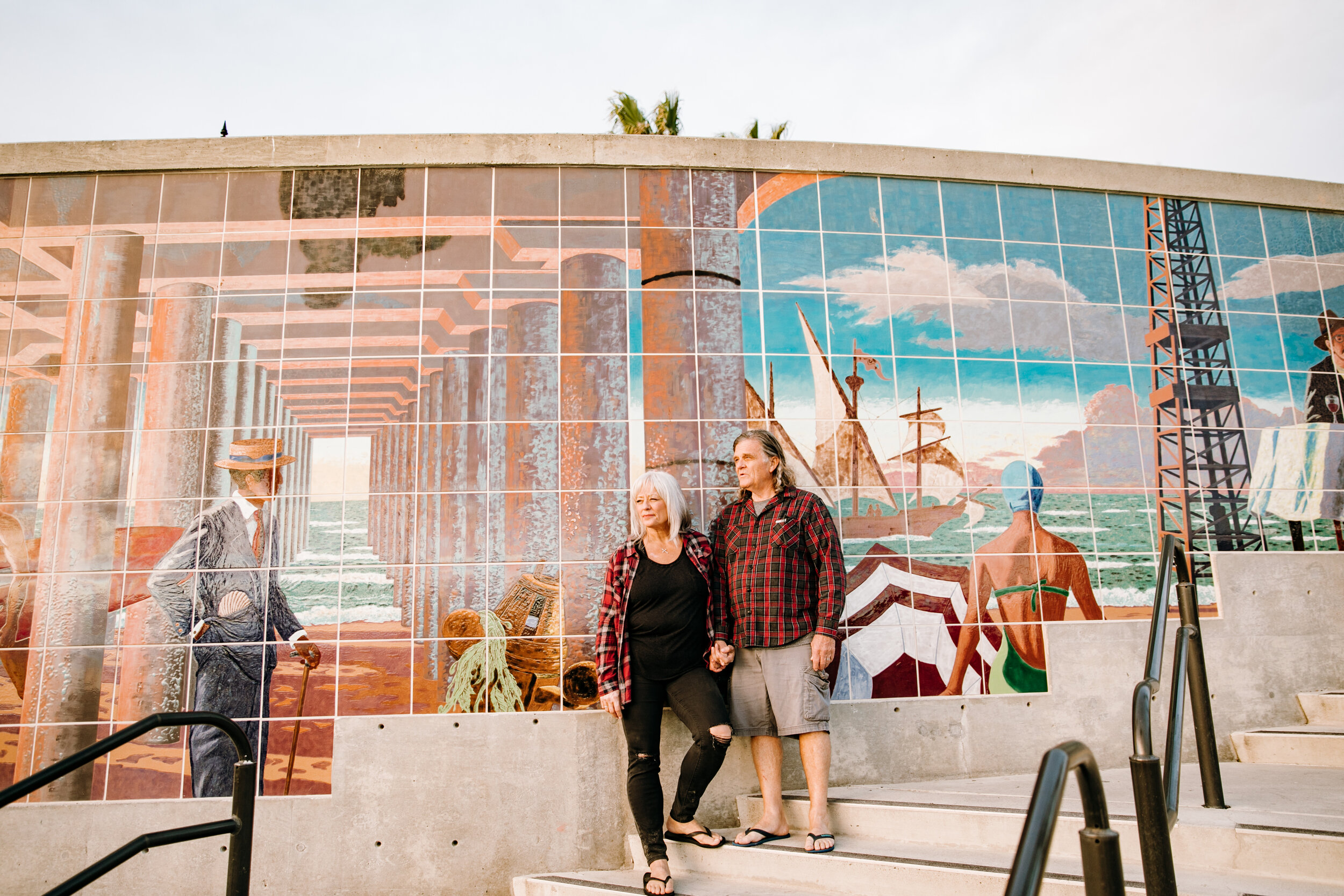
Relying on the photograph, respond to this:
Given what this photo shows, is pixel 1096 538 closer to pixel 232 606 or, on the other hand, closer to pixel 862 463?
pixel 862 463

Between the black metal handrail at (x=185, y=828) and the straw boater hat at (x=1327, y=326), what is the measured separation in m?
5.19

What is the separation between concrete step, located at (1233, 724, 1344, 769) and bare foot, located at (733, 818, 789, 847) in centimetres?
219

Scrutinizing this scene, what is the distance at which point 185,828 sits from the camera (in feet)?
6.78

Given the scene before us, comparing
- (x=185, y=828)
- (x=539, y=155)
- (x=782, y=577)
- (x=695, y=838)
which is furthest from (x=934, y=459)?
(x=185, y=828)

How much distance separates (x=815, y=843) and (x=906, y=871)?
32cm

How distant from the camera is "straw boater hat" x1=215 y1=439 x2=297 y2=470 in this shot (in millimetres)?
3473

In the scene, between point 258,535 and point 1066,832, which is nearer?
point 1066,832

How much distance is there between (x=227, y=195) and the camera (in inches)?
146

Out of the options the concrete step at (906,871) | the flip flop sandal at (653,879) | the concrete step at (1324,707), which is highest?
the concrete step at (1324,707)

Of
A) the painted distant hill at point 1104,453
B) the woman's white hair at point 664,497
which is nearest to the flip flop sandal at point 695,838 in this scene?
the woman's white hair at point 664,497

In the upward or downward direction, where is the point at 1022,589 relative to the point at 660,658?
upward

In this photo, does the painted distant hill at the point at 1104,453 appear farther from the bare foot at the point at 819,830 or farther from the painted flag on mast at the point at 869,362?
the bare foot at the point at 819,830

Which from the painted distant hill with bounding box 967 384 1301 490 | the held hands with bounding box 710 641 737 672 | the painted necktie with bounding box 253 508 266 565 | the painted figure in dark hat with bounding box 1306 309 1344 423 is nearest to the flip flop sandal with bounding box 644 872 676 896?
the held hands with bounding box 710 641 737 672

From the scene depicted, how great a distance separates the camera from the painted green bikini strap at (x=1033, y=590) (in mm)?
3646
